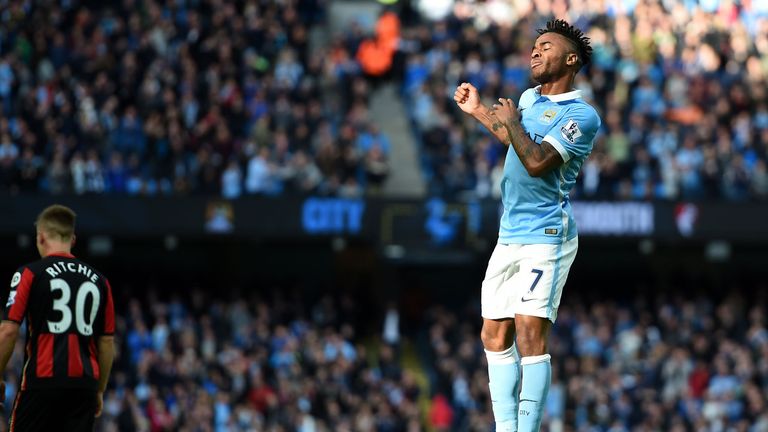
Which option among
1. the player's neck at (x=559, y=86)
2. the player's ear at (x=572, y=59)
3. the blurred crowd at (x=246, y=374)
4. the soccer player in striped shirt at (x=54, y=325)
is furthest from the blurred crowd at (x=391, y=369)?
the player's ear at (x=572, y=59)

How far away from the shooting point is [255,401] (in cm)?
2059

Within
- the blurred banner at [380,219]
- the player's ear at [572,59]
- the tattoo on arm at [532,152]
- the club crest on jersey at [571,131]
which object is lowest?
the blurred banner at [380,219]

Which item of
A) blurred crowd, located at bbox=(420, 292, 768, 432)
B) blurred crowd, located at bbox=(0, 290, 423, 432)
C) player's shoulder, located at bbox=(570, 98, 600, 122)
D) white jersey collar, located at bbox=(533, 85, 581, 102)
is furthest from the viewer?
blurred crowd, located at bbox=(420, 292, 768, 432)

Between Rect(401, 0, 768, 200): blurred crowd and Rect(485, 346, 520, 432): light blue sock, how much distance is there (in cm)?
1564

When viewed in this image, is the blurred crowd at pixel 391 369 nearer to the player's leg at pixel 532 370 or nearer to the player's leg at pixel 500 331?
the player's leg at pixel 500 331

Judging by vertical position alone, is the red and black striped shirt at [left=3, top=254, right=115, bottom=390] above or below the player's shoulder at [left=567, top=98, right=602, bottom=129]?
below

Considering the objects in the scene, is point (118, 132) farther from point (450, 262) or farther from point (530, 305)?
point (530, 305)

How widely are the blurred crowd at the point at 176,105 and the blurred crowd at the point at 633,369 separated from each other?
388 cm

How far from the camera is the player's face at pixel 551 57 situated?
7750 mm

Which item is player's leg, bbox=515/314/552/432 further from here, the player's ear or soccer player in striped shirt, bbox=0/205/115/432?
soccer player in striped shirt, bbox=0/205/115/432

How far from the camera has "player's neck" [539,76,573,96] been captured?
7857 millimetres

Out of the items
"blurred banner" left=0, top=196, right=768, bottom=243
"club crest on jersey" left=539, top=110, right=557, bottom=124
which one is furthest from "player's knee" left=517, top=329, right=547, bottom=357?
"blurred banner" left=0, top=196, right=768, bottom=243

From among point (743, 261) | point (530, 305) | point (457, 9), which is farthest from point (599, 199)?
point (530, 305)

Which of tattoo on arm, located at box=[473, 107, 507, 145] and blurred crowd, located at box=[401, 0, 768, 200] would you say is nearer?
tattoo on arm, located at box=[473, 107, 507, 145]
